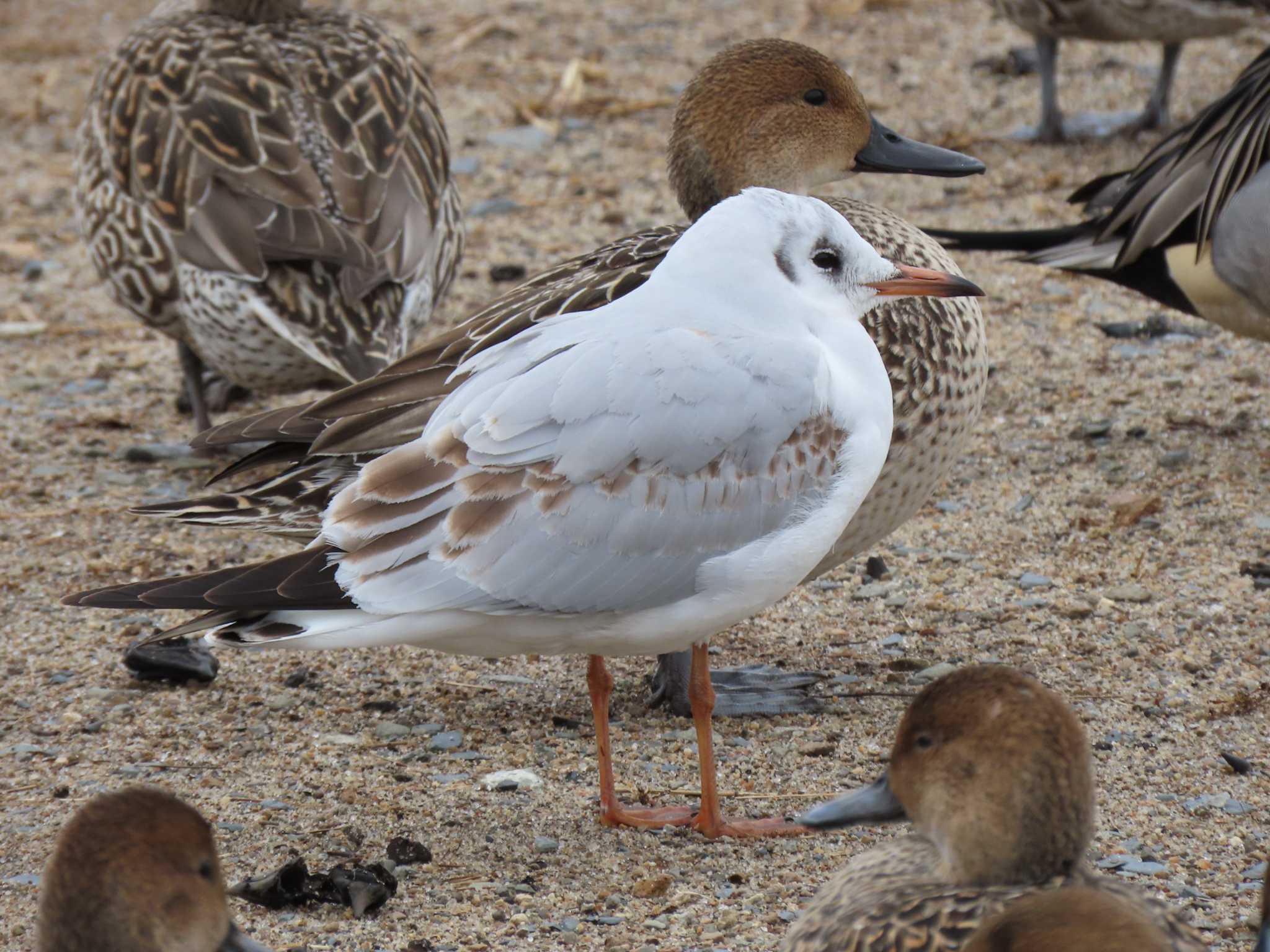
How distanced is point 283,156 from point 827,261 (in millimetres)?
2393

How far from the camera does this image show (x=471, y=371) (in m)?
3.71

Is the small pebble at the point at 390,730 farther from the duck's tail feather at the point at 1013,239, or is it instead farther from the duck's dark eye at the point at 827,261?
the duck's tail feather at the point at 1013,239

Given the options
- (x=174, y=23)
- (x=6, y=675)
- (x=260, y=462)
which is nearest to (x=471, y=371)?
(x=260, y=462)

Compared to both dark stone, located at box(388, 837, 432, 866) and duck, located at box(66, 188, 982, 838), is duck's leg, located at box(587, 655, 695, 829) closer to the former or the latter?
duck, located at box(66, 188, 982, 838)

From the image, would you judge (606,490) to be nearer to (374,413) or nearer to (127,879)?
(374,413)

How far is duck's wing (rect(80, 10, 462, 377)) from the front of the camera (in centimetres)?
529

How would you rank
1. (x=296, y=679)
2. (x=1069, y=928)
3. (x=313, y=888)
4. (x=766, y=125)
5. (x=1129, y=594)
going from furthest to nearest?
(x=766, y=125) < (x=1129, y=594) < (x=296, y=679) < (x=313, y=888) < (x=1069, y=928)

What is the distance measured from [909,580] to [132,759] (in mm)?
1990

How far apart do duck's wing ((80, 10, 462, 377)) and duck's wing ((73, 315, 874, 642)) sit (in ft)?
6.20

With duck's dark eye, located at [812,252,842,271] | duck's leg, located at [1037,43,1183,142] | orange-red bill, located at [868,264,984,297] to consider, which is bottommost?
duck's leg, located at [1037,43,1183,142]

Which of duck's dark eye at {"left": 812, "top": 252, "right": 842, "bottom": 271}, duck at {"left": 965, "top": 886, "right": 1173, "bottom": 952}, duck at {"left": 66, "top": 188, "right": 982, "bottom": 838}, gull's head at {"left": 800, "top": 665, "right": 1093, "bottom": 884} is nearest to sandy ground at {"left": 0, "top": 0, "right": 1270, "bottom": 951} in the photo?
duck at {"left": 66, "top": 188, "right": 982, "bottom": 838}

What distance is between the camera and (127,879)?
250 cm

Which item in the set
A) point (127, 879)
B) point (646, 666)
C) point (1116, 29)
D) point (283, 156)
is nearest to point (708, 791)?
point (646, 666)

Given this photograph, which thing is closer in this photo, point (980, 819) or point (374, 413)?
point (980, 819)
